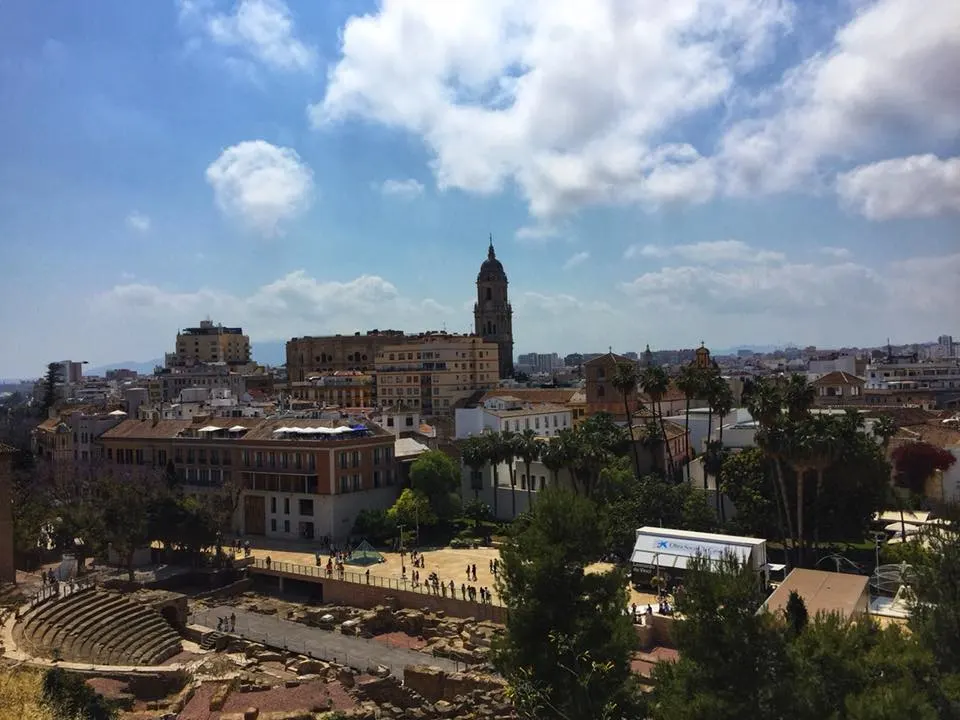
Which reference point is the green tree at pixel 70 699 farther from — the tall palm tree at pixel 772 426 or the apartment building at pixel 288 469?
the apartment building at pixel 288 469

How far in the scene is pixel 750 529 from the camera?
54.1 m

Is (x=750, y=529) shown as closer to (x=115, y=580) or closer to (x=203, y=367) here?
(x=115, y=580)

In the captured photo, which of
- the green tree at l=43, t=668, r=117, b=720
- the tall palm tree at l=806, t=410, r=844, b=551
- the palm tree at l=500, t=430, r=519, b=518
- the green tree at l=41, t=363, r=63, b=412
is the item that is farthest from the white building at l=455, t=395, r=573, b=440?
the green tree at l=41, t=363, r=63, b=412

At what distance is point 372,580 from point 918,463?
39.6m

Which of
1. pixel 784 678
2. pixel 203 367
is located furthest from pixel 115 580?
pixel 203 367

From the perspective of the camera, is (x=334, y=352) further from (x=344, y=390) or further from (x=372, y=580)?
(x=372, y=580)

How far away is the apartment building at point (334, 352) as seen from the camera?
577 ft

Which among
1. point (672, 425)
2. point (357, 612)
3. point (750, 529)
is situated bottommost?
point (357, 612)

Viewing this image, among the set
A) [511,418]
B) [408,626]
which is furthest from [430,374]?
[408,626]

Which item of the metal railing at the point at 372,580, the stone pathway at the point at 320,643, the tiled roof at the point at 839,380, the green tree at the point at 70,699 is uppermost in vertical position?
the tiled roof at the point at 839,380

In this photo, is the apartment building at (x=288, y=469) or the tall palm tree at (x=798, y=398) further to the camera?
the apartment building at (x=288, y=469)

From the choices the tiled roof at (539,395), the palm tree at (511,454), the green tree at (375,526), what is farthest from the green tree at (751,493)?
the tiled roof at (539,395)

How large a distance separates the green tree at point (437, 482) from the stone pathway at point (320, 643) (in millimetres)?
18116

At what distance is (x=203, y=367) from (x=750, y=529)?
444ft
